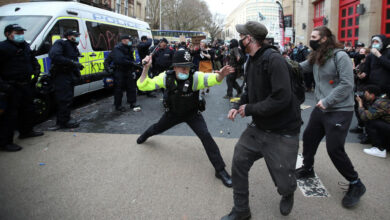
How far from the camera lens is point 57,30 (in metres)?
6.53

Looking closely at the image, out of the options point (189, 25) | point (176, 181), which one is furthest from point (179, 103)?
point (189, 25)

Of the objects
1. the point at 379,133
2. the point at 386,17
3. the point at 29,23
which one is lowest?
the point at 379,133

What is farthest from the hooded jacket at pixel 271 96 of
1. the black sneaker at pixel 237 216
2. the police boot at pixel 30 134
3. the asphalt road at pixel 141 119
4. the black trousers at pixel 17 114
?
the police boot at pixel 30 134

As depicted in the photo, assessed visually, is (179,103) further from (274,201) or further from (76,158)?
(76,158)

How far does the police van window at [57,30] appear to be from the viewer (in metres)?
6.04

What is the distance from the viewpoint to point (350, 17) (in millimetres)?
15367

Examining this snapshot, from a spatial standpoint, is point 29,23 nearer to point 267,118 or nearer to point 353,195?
point 267,118

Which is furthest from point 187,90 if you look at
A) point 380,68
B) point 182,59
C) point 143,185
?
point 380,68

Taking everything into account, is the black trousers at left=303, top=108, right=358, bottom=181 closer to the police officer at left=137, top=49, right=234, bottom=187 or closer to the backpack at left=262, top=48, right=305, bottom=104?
the backpack at left=262, top=48, right=305, bottom=104

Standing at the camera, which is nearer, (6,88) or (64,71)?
(6,88)

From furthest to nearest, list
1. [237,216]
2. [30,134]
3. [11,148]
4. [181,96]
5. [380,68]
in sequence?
[30,134], [380,68], [11,148], [181,96], [237,216]

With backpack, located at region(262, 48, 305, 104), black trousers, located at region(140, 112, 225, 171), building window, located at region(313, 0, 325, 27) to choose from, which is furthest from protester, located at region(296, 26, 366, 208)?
building window, located at region(313, 0, 325, 27)

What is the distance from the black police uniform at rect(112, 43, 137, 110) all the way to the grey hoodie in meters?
5.12

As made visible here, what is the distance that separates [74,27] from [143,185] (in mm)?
5328
